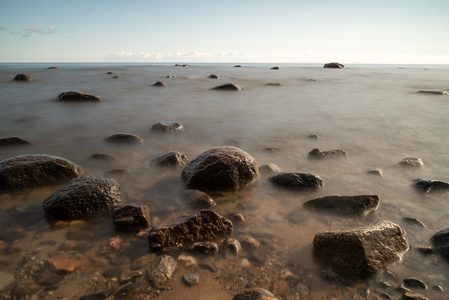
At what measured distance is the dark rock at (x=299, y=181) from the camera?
256cm

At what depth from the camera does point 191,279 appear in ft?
5.01

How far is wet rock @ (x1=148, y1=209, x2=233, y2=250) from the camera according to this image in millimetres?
1739

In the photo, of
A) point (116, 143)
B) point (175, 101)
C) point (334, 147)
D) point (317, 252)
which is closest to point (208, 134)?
point (116, 143)

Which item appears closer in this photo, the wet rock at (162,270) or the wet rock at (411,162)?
the wet rock at (162,270)

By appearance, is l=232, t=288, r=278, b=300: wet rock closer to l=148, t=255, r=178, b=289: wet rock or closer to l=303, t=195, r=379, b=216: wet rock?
l=148, t=255, r=178, b=289: wet rock

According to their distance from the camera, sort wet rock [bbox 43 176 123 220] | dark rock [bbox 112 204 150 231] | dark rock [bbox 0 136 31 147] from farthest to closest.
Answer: dark rock [bbox 0 136 31 147], wet rock [bbox 43 176 123 220], dark rock [bbox 112 204 150 231]

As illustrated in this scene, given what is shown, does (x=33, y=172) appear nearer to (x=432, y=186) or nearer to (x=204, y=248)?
(x=204, y=248)

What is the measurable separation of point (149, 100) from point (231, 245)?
7.02 metres

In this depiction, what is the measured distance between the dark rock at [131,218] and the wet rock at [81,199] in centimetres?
23

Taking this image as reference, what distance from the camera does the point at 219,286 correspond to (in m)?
1.50

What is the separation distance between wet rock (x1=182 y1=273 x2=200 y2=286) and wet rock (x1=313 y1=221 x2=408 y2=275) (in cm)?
80

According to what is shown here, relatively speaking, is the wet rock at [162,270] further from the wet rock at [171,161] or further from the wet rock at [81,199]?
the wet rock at [171,161]

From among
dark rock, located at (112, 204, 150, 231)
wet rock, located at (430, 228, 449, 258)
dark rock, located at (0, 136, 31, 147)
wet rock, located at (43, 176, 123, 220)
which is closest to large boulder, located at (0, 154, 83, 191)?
wet rock, located at (43, 176, 123, 220)

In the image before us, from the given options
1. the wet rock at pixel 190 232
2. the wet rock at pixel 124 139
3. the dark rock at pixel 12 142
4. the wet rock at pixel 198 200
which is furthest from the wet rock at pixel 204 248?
the dark rock at pixel 12 142
